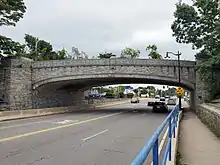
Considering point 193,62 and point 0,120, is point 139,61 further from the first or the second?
point 0,120

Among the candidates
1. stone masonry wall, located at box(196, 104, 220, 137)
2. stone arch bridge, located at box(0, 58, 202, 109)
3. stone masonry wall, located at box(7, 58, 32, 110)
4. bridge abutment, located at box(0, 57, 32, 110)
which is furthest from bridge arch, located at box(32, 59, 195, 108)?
stone masonry wall, located at box(196, 104, 220, 137)

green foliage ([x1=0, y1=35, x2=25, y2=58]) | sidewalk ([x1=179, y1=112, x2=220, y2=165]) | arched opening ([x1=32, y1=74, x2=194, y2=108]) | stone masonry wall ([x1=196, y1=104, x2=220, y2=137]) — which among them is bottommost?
sidewalk ([x1=179, y1=112, x2=220, y2=165])

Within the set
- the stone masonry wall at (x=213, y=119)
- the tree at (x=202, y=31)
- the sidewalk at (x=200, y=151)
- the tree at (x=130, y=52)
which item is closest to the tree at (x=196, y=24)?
the tree at (x=202, y=31)

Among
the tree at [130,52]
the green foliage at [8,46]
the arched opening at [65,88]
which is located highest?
the tree at [130,52]

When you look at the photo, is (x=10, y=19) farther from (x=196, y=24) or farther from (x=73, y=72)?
(x=196, y=24)

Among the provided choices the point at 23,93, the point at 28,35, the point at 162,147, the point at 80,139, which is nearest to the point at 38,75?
the point at 23,93

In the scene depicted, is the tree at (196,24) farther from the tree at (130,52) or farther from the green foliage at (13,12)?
the tree at (130,52)

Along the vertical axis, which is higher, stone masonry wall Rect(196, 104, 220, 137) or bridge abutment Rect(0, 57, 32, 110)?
bridge abutment Rect(0, 57, 32, 110)

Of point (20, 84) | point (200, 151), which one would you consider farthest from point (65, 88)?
point (200, 151)

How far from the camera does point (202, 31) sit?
1401 inches

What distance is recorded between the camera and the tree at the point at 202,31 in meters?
30.3

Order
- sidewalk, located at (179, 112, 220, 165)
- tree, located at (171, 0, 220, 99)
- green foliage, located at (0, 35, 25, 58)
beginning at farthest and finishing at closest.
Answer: green foliage, located at (0, 35, 25, 58)
tree, located at (171, 0, 220, 99)
sidewalk, located at (179, 112, 220, 165)

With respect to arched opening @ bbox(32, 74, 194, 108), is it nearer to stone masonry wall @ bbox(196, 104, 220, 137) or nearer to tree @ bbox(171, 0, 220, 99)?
tree @ bbox(171, 0, 220, 99)

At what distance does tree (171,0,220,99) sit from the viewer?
99.4ft
